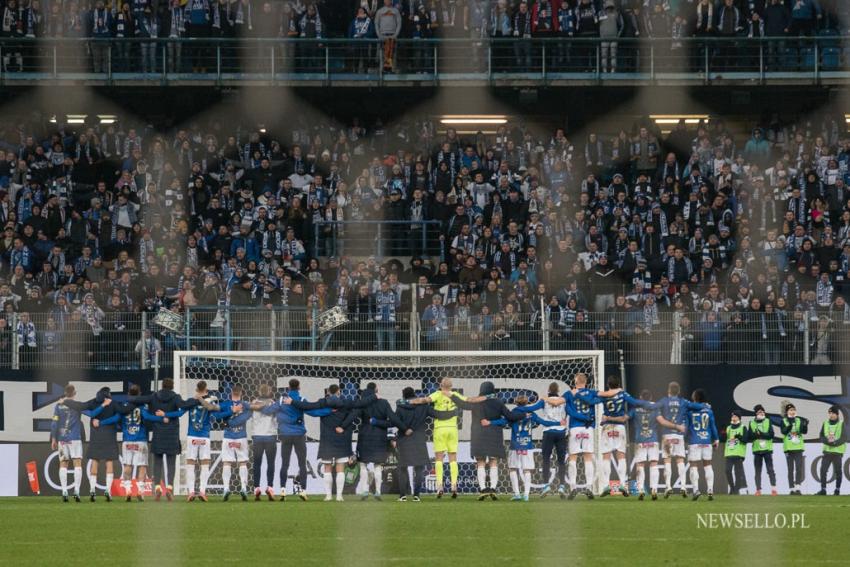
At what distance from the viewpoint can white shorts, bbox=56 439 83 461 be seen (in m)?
13.8

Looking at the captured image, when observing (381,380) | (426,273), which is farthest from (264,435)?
(426,273)

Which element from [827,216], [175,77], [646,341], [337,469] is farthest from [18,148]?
[646,341]

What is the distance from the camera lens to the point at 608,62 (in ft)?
29.2

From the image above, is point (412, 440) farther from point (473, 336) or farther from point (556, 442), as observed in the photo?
point (556, 442)

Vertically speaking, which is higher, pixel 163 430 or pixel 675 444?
pixel 163 430

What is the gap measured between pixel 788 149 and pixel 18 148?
437 centimetres

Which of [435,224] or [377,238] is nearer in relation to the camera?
[435,224]

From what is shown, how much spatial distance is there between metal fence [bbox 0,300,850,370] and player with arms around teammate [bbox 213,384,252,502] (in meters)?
0.74

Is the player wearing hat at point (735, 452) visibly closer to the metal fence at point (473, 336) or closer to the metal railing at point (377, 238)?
the metal fence at point (473, 336)

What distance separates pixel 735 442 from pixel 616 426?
1.34m

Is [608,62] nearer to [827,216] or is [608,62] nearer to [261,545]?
[827,216]

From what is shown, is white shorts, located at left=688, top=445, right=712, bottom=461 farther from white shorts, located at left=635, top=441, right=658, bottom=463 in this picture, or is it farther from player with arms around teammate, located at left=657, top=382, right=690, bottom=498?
white shorts, located at left=635, top=441, right=658, bottom=463

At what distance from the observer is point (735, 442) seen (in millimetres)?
15055

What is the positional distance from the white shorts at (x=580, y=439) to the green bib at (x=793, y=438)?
7.51 ft
